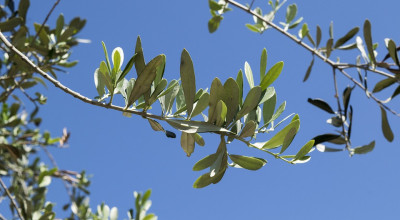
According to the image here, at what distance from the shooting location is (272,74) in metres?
0.96

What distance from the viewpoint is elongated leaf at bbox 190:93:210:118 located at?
93 cm

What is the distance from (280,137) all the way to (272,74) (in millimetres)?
134

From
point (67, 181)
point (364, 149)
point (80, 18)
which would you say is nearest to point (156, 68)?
point (364, 149)

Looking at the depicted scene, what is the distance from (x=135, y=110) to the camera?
3.24 ft

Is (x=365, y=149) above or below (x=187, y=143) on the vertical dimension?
above

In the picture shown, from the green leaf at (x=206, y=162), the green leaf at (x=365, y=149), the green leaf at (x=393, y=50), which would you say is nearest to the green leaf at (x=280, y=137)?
the green leaf at (x=206, y=162)

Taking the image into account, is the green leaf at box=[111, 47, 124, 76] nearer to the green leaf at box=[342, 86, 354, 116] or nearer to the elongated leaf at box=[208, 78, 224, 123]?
the elongated leaf at box=[208, 78, 224, 123]

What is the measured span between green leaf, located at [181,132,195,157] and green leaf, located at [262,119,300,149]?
0.17 m

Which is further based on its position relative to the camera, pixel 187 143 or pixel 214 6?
pixel 214 6

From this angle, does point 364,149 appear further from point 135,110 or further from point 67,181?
point 67,181

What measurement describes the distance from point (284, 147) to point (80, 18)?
203 centimetres

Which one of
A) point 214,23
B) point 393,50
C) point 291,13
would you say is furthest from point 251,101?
point 214,23

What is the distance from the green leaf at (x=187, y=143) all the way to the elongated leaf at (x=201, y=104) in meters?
0.11

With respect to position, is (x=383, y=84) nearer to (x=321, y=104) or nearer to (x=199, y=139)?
(x=321, y=104)
